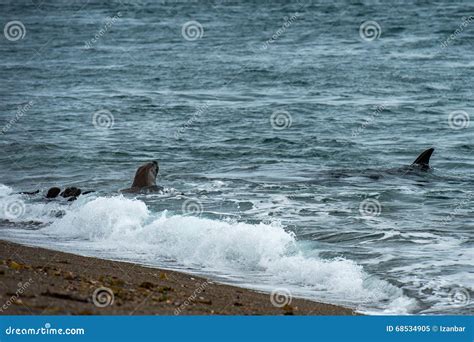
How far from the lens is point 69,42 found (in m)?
46.5

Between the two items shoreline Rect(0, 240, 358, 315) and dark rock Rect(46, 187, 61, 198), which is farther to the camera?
dark rock Rect(46, 187, 61, 198)

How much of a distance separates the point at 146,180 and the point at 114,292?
9199mm

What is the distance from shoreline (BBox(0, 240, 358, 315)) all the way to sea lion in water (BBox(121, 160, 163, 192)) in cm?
554

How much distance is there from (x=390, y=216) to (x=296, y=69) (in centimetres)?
2095

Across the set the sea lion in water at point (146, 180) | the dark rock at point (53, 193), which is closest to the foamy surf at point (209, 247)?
the dark rock at point (53, 193)

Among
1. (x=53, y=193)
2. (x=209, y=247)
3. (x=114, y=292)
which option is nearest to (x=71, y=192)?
(x=53, y=193)

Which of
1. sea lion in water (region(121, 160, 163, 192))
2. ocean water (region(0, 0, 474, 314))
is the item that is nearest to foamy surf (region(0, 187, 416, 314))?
ocean water (region(0, 0, 474, 314))

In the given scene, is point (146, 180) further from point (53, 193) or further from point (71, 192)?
point (53, 193)

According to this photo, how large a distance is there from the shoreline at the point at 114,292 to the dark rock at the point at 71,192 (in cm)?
528

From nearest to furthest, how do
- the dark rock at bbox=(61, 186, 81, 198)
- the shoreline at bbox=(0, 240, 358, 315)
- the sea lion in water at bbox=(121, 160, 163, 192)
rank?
1. the shoreline at bbox=(0, 240, 358, 315)
2. the dark rock at bbox=(61, 186, 81, 198)
3. the sea lion in water at bbox=(121, 160, 163, 192)

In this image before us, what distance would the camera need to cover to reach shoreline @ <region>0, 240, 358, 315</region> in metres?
7.37

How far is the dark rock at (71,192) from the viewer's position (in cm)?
1687

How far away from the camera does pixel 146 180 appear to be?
17.4 metres

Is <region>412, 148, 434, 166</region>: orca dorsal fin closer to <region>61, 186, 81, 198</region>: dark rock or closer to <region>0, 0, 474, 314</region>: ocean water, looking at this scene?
<region>0, 0, 474, 314</region>: ocean water
